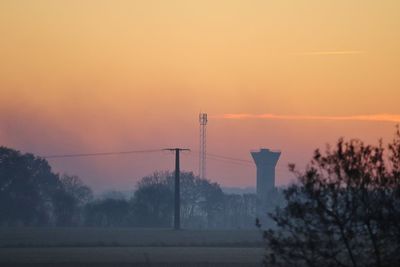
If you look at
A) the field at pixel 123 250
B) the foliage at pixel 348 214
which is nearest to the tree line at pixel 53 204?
the field at pixel 123 250

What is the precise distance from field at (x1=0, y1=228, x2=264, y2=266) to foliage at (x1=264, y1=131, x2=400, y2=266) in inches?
1110

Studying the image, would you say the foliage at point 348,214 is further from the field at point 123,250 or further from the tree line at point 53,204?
the tree line at point 53,204

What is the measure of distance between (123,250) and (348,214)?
157ft

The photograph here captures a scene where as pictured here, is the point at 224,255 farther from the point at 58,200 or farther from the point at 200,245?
the point at 58,200

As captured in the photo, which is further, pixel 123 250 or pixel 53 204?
pixel 53 204

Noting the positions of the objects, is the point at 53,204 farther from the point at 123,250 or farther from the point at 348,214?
the point at 348,214

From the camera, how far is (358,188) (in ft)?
88.4

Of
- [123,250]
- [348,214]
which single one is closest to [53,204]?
[123,250]

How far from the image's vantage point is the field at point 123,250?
58.5 m

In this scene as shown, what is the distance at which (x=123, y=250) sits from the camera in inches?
2896

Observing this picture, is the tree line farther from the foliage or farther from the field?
the foliage

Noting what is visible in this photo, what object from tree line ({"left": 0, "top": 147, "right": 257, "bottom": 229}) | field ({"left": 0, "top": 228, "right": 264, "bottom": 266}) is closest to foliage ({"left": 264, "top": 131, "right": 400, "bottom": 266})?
field ({"left": 0, "top": 228, "right": 264, "bottom": 266})

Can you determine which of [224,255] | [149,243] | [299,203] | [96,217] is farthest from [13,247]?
[96,217]

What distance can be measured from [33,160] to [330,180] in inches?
5039
